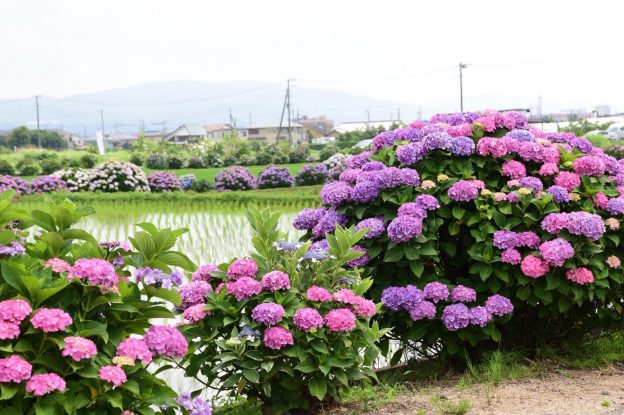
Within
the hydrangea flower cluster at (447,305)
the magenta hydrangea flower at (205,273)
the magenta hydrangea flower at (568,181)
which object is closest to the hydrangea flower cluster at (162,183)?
the magenta hydrangea flower at (568,181)

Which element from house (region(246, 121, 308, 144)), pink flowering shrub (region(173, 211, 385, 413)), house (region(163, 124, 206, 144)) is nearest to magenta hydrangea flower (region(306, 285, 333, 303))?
pink flowering shrub (region(173, 211, 385, 413))

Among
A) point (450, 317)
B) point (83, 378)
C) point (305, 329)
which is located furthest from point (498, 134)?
point (83, 378)

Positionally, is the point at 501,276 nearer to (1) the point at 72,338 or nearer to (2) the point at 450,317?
(2) the point at 450,317

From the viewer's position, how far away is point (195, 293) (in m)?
4.09

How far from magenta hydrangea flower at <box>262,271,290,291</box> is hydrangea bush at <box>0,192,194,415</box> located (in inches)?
20.5

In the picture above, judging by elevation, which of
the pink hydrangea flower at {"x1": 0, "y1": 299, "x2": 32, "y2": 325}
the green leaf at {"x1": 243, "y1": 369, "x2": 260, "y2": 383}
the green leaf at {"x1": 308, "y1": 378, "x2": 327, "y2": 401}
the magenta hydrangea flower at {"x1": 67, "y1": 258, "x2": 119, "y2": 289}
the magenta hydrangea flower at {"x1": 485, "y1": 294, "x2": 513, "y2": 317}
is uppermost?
the magenta hydrangea flower at {"x1": 67, "y1": 258, "x2": 119, "y2": 289}

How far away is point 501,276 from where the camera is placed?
4984 millimetres

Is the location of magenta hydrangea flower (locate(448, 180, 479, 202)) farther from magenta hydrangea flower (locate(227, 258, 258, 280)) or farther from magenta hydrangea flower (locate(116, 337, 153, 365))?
magenta hydrangea flower (locate(116, 337, 153, 365))

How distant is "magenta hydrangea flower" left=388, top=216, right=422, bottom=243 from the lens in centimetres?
474

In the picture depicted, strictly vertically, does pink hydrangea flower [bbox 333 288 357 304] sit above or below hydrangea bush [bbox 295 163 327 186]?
above

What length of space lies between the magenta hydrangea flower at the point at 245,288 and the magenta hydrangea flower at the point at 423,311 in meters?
1.24

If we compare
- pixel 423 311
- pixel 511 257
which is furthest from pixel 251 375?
pixel 511 257

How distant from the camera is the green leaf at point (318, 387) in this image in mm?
3836

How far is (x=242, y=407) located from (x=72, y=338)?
62.2 inches
